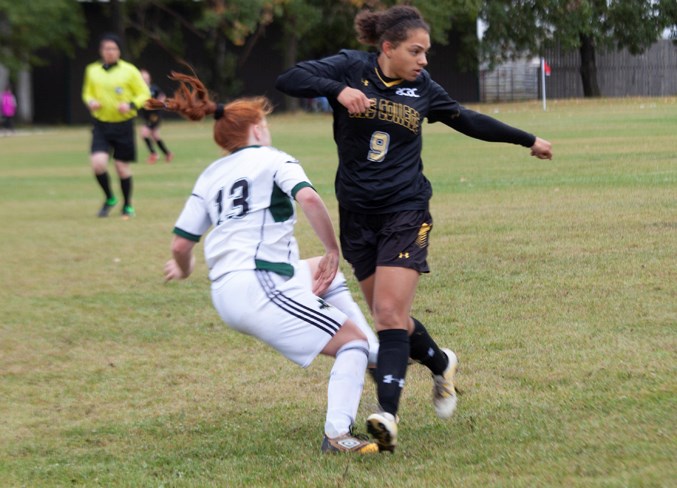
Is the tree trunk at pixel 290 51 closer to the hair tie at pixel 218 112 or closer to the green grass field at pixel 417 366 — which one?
the green grass field at pixel 417 366

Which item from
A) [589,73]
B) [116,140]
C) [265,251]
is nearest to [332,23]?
[589,73]

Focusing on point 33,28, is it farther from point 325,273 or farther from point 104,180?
point 325,273

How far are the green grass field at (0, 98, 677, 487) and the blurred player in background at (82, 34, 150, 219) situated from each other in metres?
0.93

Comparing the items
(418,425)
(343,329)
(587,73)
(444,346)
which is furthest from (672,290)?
(587,73)

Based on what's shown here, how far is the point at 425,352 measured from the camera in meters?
5.45

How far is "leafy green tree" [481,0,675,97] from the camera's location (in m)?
33.5

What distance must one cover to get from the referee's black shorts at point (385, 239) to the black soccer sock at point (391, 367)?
1.05ft

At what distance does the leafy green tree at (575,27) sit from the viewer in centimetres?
3350

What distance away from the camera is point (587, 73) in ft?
164

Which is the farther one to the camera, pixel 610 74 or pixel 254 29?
pixel 610 74

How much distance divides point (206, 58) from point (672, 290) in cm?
4617

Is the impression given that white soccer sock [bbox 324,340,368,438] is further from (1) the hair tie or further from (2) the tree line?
(2) the tree line

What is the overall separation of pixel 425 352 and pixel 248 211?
3.97 ft

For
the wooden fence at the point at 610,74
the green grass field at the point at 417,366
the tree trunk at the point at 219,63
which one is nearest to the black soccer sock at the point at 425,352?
the green grass field at the point at 417,366
